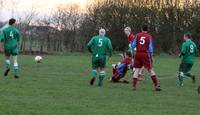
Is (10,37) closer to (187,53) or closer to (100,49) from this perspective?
(100,49)

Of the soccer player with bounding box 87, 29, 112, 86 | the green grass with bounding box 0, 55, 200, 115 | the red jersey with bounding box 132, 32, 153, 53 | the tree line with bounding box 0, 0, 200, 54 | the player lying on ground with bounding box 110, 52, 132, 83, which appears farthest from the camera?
the tree line with bounding box 0, 0, 200, 54

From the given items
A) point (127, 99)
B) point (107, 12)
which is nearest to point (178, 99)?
point (127, 99)

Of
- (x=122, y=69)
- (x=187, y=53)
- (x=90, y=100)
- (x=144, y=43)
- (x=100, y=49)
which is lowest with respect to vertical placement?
(x=90, y=100)

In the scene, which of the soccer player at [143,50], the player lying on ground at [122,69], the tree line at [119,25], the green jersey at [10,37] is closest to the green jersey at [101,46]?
the soccer player at [143,50]

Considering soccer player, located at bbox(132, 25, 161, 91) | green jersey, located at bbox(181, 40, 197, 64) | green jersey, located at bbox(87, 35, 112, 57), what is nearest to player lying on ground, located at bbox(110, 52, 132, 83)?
green jersey, located at bbox(181, 40, 197, 64)

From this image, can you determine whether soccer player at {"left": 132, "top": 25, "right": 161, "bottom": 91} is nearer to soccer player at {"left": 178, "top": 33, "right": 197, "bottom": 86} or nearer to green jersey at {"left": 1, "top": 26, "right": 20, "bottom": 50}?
soccer player at {"left": 178, "top": 33, "right": 197, "bottom": 86}

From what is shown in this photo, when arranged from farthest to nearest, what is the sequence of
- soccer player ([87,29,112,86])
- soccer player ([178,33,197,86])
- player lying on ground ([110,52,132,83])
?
player lying on ground ([110,52,132,83]), soccer player ([178,33,197,86]), soccer player ([87,29,112,86])

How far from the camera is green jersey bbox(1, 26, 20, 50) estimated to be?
19516 millimetres

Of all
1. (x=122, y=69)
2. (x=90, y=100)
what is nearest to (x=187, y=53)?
(x=122, y=69)

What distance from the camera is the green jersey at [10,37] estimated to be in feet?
64.0

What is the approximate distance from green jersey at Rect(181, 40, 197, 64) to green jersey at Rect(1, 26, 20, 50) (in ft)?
18.7

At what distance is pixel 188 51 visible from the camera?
19562 mm

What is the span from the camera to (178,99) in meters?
14.7

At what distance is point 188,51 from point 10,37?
6074 mm
